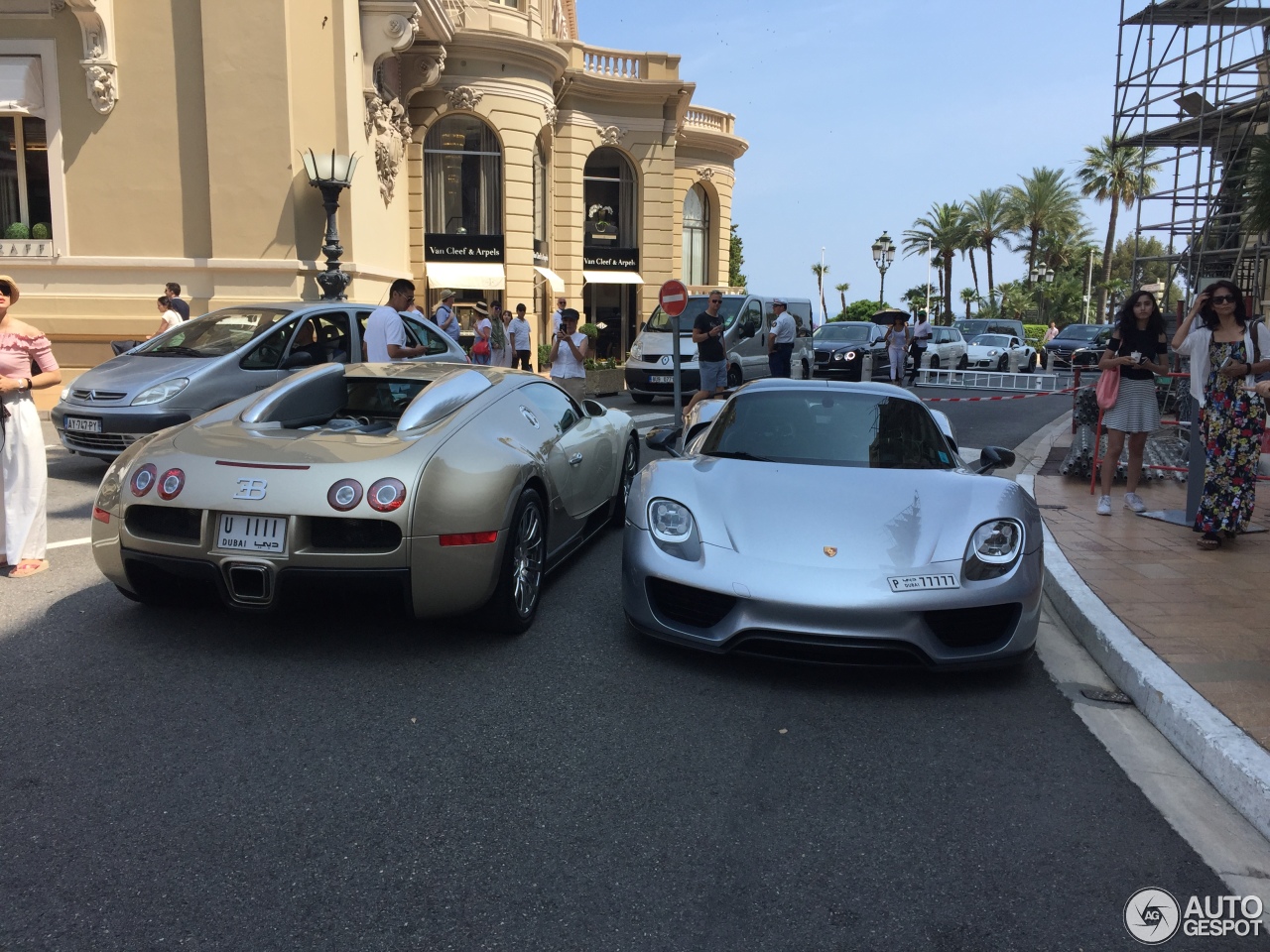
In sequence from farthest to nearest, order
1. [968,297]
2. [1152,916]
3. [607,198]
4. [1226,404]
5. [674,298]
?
[968,297], [607,198], [674,298], [1226,404], [1152,916]

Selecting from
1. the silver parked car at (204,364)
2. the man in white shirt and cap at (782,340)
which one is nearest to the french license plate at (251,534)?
the silver parked car at (204,364)

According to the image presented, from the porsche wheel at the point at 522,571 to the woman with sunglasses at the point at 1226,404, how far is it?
467cm

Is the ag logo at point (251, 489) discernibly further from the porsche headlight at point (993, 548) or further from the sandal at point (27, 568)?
the porsche headlight at point (993, 548)

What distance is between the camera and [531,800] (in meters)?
3.27

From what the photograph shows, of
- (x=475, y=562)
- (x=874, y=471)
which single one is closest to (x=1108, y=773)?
(x=874, y=471)

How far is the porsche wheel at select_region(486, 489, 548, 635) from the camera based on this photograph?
4.69 meters

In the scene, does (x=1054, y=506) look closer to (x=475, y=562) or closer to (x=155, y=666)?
(x=475, y=562)

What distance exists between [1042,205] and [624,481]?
59.7 m

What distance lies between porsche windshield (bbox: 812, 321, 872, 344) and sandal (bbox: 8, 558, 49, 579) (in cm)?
2115

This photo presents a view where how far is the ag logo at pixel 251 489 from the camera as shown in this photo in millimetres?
4258

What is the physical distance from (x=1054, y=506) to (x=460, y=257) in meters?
19.2

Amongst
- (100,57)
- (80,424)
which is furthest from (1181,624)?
(100,57)

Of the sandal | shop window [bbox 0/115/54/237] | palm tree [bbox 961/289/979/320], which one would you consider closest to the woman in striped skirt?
the sandal

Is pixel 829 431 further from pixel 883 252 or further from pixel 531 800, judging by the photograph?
pixel 883 252
